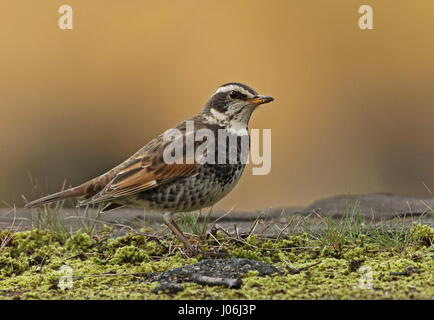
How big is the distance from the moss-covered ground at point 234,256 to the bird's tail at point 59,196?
1.01 ft

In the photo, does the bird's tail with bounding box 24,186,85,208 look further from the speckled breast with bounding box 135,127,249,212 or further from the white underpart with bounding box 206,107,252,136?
the white underpart with bounding box 206,107,252,136

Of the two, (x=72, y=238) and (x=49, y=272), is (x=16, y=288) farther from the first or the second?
(x=72, y=238)

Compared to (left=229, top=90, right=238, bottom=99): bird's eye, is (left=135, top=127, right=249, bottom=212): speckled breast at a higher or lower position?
lower

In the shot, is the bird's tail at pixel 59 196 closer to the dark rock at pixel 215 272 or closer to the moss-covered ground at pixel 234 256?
the moss-covered ground at pixel 234 256

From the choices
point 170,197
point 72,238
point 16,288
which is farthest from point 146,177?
point 16,288

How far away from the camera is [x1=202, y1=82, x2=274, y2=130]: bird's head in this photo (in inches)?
243

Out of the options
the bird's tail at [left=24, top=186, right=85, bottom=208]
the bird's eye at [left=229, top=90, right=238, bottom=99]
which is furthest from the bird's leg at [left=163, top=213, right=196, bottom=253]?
the bird's eye at [left=229, top=90, right=238, bottom=99]

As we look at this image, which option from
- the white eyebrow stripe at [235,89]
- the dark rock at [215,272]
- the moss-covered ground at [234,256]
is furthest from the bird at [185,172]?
the dark rock at [215,272]

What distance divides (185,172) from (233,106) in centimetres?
79

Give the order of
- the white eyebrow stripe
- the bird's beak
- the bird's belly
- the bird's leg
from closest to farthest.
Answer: the bird's leg < the bird's belly < the bird's beak < the white eyebrow stripe

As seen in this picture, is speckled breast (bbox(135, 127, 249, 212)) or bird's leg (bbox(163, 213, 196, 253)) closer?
bird's leg (bbox(163, 213, 196, 253))

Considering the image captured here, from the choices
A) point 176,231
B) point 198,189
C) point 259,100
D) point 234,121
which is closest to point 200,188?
point 198,189

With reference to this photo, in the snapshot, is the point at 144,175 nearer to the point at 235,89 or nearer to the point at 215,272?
the point at 235,89
